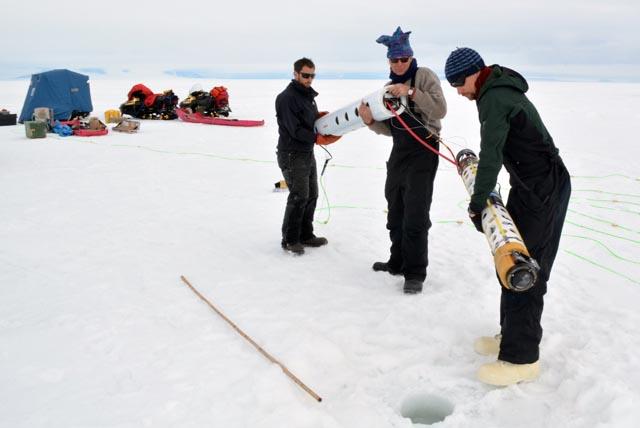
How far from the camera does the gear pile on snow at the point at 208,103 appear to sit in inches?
667

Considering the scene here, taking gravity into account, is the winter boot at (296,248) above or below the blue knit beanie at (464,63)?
below

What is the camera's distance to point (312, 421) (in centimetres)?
258

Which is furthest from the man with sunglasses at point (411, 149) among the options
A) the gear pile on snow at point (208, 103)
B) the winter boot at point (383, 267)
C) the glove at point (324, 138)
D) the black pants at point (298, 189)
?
the gear pile on snow at point (208, 103)

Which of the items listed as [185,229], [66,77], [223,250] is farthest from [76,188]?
[66,77]

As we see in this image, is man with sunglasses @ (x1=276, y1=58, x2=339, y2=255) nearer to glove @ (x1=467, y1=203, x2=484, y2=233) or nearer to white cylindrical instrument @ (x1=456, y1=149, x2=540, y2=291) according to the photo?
glove @ (x1=467, y1=203, x2=484, y2=233)

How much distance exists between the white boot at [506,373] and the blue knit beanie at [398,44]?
232cm

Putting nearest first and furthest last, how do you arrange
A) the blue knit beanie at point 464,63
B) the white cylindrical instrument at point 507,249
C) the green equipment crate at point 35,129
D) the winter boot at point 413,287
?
the white cylindrical instrument at point 507,249 < the blue knit beanie at point 464,63 < the winter boot at point 413,287 < the green equipment crate at point 35,129

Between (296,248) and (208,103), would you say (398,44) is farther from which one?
(208,103)

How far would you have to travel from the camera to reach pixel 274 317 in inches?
147

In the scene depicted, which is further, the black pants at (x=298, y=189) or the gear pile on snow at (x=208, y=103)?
the gear pile on snow at (x=208, y=103)

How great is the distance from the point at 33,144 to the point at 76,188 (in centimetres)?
526

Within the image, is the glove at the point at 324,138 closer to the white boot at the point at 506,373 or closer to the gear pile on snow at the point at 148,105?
the white boot at the point at 506,373

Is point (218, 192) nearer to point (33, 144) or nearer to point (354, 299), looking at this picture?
point (354, 299)

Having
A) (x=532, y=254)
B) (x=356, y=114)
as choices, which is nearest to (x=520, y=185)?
(x=532, y=254)
